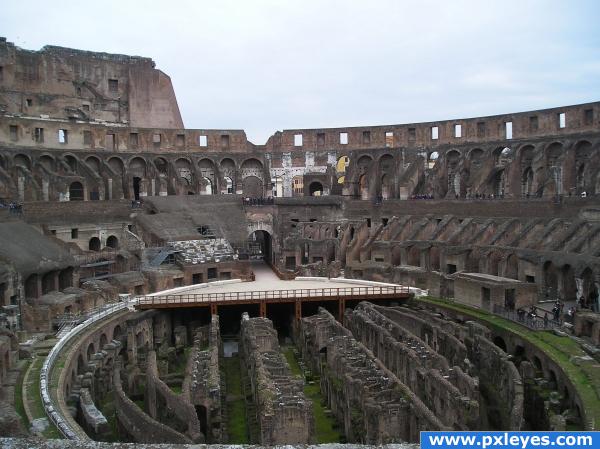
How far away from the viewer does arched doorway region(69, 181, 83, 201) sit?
45531 millimetres

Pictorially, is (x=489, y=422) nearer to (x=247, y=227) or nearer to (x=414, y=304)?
(x=414, y=304)

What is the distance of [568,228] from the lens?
→ 32594 mm

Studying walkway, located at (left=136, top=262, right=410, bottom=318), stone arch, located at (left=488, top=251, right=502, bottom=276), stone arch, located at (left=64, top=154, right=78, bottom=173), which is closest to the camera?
walkway, located at (left=136, top=262, right=410, bottom=318)

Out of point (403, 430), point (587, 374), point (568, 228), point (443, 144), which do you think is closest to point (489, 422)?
point (587, 374)

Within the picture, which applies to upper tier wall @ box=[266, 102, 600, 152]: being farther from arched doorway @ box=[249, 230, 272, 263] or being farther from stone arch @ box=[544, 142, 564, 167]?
arched doorway @ box=[249, 230, 272, 263]

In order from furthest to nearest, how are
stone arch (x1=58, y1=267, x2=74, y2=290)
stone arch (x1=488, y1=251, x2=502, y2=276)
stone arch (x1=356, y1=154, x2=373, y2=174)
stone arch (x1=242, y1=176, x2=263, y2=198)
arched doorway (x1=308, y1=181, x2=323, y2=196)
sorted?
stone arch (x1=242, y1=176, x2=263, y2=198), arched doorway (x1=308, y1=181, x2=323, y2=196), stone arch (x1=356, y1=154, x2=373, y2=174), stone arch (x1=488, y1=251, x2=502, y2=276), stone arch (x1=58, y1=267, x2=74, y2=290)

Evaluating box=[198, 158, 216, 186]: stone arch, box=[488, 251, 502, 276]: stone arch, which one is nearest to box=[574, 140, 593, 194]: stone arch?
box=[488, 251, 502, 276]: stone arch

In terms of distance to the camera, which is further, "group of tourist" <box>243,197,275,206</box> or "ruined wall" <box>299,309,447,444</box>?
"group of tourist" <box>243,197,275,206</box>

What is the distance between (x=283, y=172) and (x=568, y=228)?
87.2 ft

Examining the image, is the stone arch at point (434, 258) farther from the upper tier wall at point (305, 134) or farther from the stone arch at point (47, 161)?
the stone arch at point (47, 161)

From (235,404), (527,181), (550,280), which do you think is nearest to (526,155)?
(527,181)

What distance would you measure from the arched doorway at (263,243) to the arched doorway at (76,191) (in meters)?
14.2

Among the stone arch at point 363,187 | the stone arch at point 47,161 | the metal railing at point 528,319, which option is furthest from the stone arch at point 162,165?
the metal railing at point 528,319

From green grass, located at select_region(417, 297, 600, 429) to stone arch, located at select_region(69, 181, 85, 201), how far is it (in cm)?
2847
